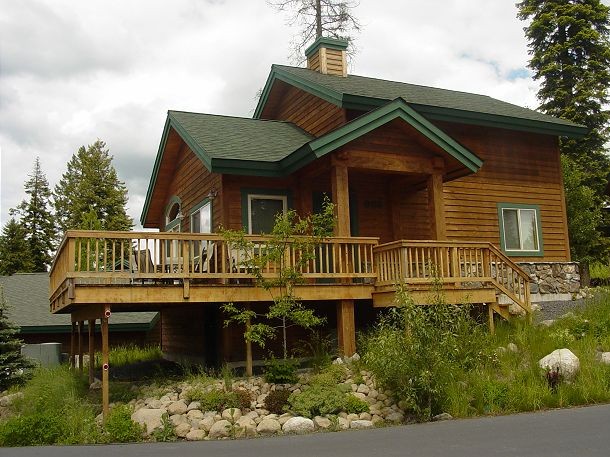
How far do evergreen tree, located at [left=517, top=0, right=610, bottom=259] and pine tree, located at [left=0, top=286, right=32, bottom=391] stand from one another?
21.2 meters

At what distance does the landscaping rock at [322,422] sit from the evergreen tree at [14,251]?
33.6 meters

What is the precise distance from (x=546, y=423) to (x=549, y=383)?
179cm

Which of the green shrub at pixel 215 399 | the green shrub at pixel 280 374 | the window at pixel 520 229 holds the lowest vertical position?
the green shrub at pixel 215 399

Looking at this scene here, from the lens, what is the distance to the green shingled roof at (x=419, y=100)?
53.9 feet

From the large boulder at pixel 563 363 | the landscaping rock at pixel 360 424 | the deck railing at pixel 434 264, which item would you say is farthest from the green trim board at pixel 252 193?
the large boulder at pixel 563 363

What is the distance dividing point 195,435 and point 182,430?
247 millimetres

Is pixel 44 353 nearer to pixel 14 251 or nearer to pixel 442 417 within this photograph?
pixel 442 417

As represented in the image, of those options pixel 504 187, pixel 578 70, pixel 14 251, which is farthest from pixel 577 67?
pixel 14 251

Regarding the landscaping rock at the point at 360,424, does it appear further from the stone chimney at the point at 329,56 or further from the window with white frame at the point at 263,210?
the stone chimney at the point at 329,56

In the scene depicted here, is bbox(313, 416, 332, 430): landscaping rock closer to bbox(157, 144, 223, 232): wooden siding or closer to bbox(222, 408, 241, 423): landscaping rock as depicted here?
bbox(222, 408, 241, 423): landscaping rock

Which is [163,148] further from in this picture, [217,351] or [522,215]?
[522,215]

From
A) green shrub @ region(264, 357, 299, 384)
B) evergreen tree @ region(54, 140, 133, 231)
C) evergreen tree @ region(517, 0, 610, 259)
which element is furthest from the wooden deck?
evergreen tree @ region(54, 140, 133, 231)

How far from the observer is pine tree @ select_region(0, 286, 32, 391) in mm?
14727

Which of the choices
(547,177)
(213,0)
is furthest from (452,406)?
(213,0)
